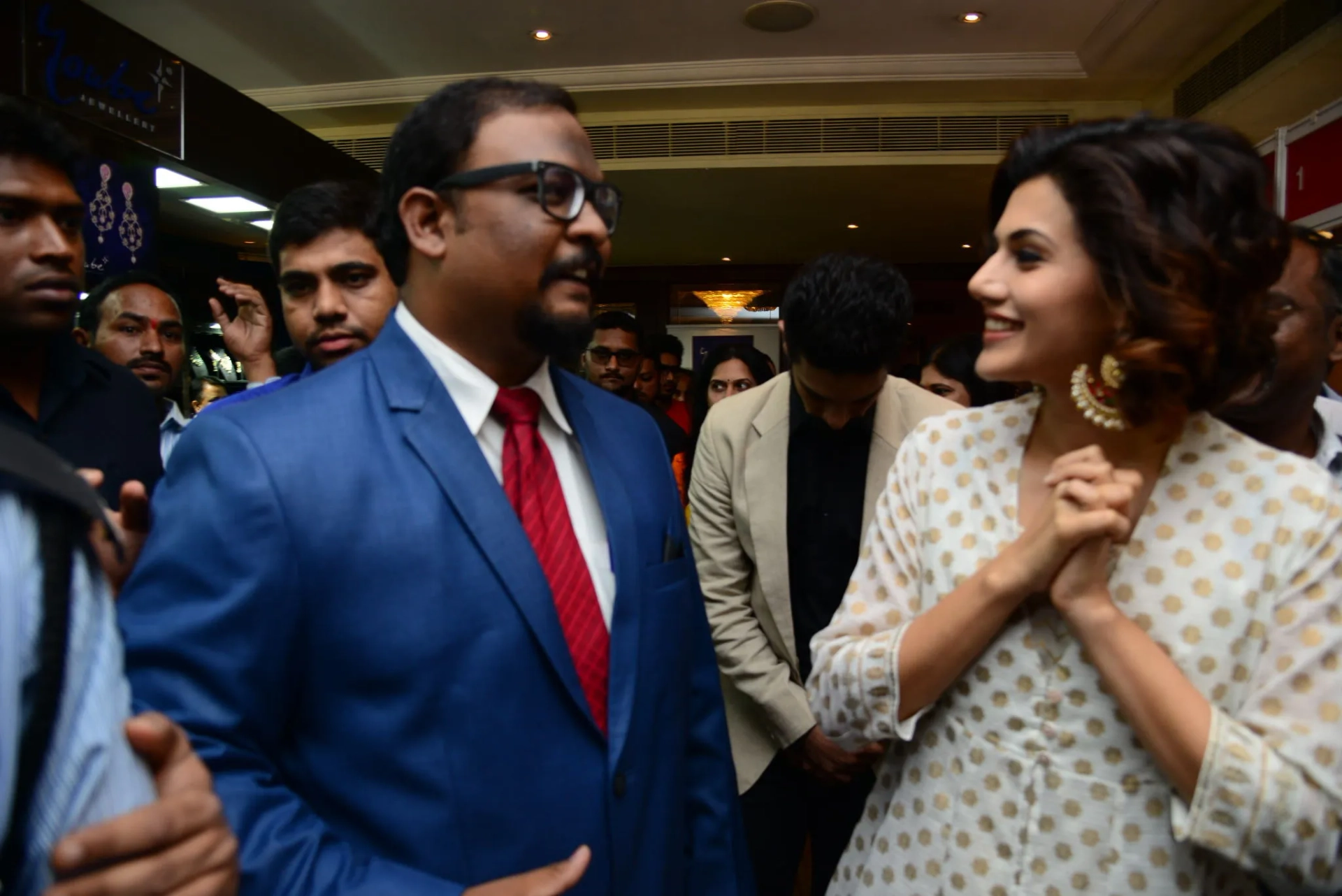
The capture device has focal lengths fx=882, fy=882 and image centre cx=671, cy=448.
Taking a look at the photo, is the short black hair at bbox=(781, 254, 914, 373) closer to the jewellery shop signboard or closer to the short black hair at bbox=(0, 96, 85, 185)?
the short black hair at bbox=(0, 96, 85, 185)

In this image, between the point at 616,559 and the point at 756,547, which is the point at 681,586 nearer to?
the point at 616,559

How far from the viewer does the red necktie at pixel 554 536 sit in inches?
42.0

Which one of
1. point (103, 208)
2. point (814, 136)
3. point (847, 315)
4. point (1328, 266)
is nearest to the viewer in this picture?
point (847, 315)

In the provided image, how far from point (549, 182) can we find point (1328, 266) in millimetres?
1978

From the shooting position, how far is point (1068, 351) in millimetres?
1093

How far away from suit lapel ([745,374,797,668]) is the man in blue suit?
2.24 feet

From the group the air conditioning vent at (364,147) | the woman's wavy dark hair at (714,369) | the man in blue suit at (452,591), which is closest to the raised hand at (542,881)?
the man in blue suit at (452,591)

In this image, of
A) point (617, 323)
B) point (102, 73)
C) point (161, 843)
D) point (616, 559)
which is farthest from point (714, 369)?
point (161, 843)

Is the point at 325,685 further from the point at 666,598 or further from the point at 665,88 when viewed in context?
the point at 665,88

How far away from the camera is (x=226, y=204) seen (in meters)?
5.38

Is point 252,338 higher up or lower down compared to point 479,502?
higher up

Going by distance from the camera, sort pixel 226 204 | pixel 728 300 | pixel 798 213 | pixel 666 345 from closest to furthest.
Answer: pixel 226 204 → pixel 666 345 → pixel 798 213 → pixel 728 300

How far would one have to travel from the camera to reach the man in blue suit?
0.88 meters

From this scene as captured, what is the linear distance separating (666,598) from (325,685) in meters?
0.43
